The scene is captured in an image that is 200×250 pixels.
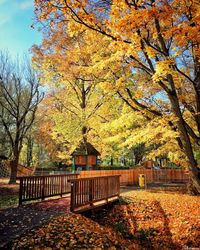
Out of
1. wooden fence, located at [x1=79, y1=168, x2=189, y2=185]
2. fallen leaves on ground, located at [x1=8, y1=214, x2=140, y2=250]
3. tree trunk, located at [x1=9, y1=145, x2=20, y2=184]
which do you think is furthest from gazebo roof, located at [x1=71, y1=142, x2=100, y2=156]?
fallen leaves on ground, located at [x1=8, y1=214, x2=140, y2=250]

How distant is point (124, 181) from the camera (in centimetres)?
1683

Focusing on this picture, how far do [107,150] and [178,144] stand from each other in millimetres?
11118

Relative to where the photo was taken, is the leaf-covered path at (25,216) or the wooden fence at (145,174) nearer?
the leaf-covered path at (25,216)

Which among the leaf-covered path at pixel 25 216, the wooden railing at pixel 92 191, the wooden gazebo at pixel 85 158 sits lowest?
the leaf-covered path at pixel 25 216

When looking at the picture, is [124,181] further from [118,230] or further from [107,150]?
[118,230]

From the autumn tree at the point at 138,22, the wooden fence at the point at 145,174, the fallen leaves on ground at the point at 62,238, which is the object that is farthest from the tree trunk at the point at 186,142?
the wooden fence at the point at 145,174

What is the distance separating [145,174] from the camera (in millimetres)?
18375

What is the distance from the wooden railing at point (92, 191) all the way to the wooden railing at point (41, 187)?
0.60 meters

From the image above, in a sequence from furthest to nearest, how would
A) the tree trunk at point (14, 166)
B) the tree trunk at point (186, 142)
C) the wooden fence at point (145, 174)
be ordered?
the wooden fence at point (145, 174) → the tree trunk at point (14, 166) → the tree trunk at point (186, 142)

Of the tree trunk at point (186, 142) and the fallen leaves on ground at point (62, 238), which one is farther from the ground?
the tree trunk at point (186, 142)

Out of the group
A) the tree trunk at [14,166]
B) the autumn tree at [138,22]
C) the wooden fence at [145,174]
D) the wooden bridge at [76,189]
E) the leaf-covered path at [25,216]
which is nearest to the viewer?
the leaf-covered path at [25,216]

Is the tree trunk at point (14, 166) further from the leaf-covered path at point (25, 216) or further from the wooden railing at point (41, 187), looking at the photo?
the leaf-covered path at point (25, 216)

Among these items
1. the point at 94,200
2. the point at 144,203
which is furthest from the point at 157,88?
the point at 94,200

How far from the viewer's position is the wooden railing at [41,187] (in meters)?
8.51
